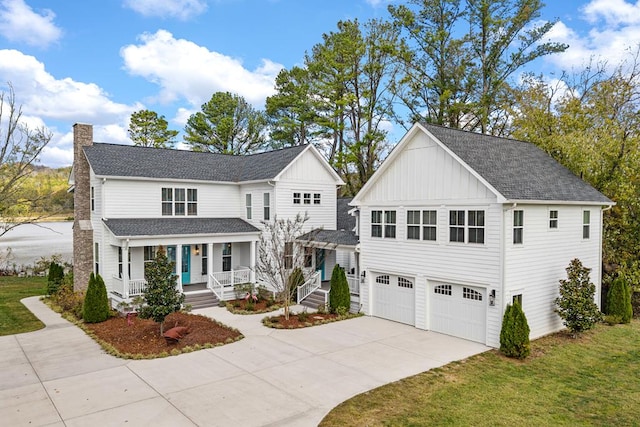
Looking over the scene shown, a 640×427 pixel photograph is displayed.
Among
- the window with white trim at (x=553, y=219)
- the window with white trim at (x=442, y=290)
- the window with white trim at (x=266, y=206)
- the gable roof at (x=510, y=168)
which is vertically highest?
the gable roof at (x=510, y=168)

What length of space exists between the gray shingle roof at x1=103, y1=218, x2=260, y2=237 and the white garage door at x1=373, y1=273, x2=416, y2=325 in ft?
25.4

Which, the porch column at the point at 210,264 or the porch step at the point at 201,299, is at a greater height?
the porch column at the point at 210,264

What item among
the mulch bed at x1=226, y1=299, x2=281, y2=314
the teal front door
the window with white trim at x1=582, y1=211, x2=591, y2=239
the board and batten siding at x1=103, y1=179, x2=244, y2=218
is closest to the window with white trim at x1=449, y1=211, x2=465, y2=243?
the window with white trim at x1=582, y1=211, x2=591, y2=239

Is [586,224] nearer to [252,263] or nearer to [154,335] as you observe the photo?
[252,263]

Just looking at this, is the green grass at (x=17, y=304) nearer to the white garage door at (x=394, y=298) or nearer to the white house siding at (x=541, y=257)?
the white garage door at (x=394, y=298)

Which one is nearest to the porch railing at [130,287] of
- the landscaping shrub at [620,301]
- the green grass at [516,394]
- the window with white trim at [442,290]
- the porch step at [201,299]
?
the porch step at [201,299]

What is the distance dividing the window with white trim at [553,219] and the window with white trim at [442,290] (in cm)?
436

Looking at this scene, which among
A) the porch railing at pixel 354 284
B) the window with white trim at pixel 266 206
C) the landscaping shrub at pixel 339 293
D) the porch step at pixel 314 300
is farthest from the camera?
the window with white trim at pixel 266 206

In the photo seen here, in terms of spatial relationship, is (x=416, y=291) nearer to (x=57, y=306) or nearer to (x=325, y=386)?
(x=325, y=386)

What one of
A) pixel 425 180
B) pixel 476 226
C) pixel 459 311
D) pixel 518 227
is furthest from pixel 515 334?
pixel 425 180

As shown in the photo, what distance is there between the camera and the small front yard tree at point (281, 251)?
1856cm

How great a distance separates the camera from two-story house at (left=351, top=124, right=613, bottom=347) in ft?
45.9

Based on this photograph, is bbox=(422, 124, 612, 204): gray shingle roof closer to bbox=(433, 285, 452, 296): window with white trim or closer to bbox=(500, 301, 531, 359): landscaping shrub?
bbox=(500, 301, 531, 359): landscaping shrub

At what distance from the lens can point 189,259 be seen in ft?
73.3
